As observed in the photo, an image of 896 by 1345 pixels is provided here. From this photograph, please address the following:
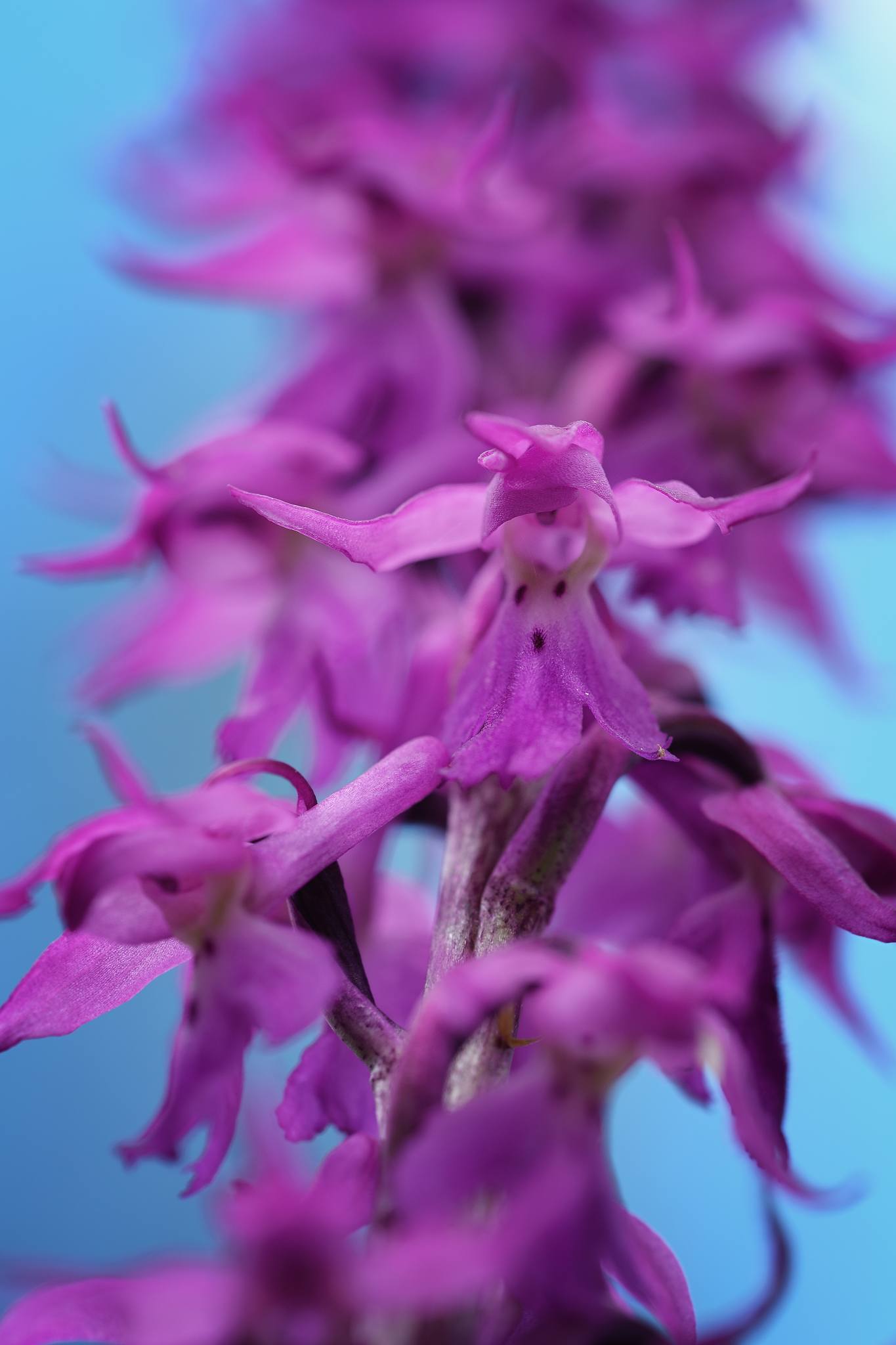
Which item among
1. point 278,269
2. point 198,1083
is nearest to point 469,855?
point 198,1083

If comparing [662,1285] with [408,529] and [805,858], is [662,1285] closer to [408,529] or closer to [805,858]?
[805,858]

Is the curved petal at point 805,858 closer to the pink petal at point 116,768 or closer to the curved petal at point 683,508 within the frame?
the curved petal at point 683,508

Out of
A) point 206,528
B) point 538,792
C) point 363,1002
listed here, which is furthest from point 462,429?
point 363,1002

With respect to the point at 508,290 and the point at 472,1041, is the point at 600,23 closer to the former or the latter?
the point at 508,290

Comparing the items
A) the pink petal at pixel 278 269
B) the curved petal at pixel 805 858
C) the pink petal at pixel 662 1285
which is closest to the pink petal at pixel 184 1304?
the pink petal at pixel 662 1285

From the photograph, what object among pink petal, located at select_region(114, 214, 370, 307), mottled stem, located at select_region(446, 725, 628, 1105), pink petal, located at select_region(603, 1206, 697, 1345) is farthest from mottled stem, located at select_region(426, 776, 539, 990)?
pink petal, located at select_region(114, 214, 370, 307)

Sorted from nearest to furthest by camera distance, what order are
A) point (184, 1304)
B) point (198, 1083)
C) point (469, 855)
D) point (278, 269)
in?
1. point (184, 1304)
2. point (198, 1083)
3. point (469, 855)
4. point (278, 269)
